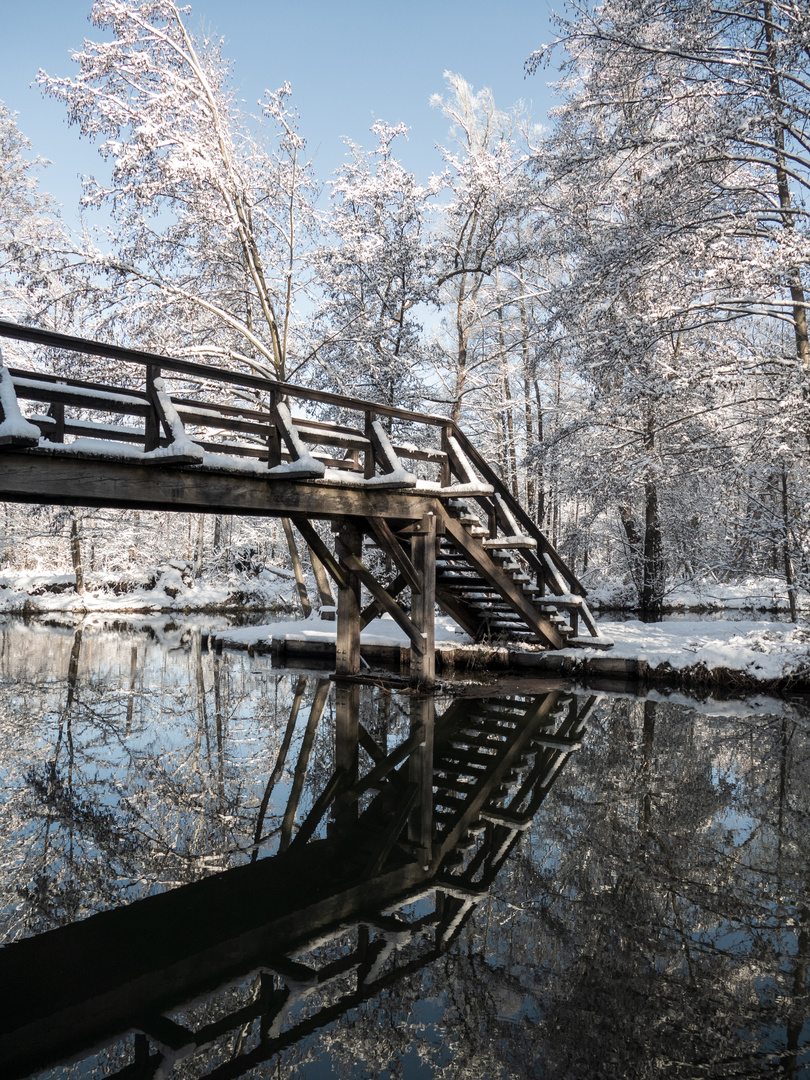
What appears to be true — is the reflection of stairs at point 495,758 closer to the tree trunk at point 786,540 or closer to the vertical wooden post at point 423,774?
the vertical wooden post at point 423,774

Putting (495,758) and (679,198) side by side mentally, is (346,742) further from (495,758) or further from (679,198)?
(679,198)

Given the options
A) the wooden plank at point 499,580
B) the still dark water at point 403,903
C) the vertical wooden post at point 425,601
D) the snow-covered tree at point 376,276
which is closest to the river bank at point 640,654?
the wooden plank at point 499,580

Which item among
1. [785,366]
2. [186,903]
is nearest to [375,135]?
[785,366]

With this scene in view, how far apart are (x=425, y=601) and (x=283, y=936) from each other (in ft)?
22.0

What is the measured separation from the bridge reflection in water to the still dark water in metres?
0.01

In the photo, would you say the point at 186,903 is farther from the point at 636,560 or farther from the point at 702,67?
the point at 636,560

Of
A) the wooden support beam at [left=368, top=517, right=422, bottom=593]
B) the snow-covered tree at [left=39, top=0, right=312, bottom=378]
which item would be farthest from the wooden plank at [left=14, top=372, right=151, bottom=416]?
the snow-covered tree at [left=39, top=0, right=312, bottom=378]

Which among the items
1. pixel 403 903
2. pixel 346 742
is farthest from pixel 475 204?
pixel 403 903

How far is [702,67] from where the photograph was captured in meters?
10.4

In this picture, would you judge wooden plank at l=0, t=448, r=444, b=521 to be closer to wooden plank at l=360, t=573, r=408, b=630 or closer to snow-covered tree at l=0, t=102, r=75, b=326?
wooden plank at l=360, t=573, r=408, b=630

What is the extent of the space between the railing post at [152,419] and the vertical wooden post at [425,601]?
4.23 metres

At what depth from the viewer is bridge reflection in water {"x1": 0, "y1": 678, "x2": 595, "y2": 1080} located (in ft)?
8.86

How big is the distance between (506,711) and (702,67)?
946cm

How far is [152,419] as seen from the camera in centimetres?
648
